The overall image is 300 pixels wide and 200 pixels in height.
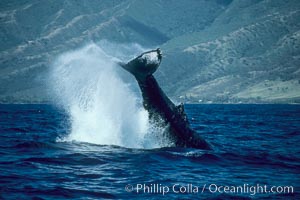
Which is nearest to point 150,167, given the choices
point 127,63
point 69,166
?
point 69,166

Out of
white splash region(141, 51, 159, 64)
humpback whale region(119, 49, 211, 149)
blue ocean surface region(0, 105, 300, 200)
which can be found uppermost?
white splash region(141, 51, 159, 64)

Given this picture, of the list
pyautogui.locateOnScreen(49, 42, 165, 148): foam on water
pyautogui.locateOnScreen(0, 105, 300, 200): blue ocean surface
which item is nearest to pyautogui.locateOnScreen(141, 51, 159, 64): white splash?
pyautogui.locateOnScreen(0, 105, 300, 200): blue ocean surface

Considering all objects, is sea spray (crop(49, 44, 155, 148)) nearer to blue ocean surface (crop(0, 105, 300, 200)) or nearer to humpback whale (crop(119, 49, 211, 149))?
blue ocean surface (crop(0, 105, 300, 200))

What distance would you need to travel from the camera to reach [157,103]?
Answer: 18.6m

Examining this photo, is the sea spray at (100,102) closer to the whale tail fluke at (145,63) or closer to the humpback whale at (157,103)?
the humpback whale at (157,103)

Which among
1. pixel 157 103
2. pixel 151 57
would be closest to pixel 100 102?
pixel 157 103

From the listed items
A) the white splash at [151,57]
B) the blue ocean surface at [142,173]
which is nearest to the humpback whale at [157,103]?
the white splash at [151,57]

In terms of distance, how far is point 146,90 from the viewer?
18.2 m

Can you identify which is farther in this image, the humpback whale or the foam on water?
the foam on water

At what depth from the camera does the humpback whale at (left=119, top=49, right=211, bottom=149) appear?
1698 centimetres

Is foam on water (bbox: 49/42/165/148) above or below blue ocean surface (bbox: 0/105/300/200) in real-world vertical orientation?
above

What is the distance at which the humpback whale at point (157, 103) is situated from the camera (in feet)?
55.7

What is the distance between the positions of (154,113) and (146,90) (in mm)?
1231

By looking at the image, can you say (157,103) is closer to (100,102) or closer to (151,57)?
(151,57)
